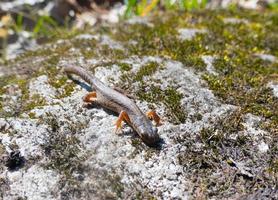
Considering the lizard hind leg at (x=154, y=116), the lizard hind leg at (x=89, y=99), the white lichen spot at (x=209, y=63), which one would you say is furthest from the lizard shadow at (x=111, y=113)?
the white lichen spot at (x=209, y=63)

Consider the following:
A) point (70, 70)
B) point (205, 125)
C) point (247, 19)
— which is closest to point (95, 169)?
point (205, 125)

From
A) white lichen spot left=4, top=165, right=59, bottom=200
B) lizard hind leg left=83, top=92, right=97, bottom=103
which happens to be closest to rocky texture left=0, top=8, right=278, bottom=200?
white lichen spot left=4, top=165, right=59, bottom=200

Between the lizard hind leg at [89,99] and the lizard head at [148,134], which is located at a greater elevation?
the lizard head at [148,134]

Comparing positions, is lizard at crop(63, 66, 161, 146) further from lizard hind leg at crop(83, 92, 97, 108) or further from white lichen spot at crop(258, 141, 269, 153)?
white lichen spot at crop(258, 141, 269, 153)

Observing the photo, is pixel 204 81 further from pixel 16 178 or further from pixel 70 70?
pixel 16 178

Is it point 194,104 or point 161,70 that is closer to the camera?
point 194,104

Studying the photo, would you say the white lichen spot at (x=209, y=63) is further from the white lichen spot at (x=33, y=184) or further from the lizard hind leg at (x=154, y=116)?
the white lichen spot at (x=33, y=184)
